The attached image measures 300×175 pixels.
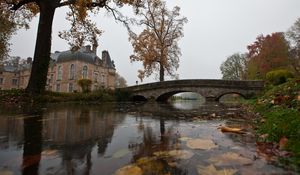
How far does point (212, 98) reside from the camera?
901 inches

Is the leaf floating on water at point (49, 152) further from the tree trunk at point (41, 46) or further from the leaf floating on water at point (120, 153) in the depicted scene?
the tree trunk at point (41, 46)

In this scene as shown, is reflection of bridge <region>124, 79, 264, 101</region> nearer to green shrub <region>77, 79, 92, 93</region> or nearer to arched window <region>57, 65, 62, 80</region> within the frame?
green shrub <region>77, 79, 92, 93</region>

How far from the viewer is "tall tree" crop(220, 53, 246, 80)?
58.7 m

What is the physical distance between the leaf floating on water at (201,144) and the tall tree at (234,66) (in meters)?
59.7

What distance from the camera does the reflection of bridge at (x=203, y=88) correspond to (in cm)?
2094

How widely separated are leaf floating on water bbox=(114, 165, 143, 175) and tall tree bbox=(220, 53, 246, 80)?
60.9 m

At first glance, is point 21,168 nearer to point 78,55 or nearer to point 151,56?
point 151,56

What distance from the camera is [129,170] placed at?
1.74 metres

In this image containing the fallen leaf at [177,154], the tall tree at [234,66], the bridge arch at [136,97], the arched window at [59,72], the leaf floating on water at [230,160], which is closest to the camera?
the leaf floating on water at [230,160]

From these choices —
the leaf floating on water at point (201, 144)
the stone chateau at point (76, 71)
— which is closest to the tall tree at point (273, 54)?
the stone chateau at point (76, 71)

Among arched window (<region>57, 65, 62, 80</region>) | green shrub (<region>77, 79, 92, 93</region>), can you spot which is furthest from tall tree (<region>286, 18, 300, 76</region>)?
arched window (<region>57, 65, 62, 80</region>)

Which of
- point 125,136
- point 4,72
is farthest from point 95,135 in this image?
point 4,72

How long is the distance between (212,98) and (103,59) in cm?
3394

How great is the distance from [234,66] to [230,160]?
63029 millimetres
